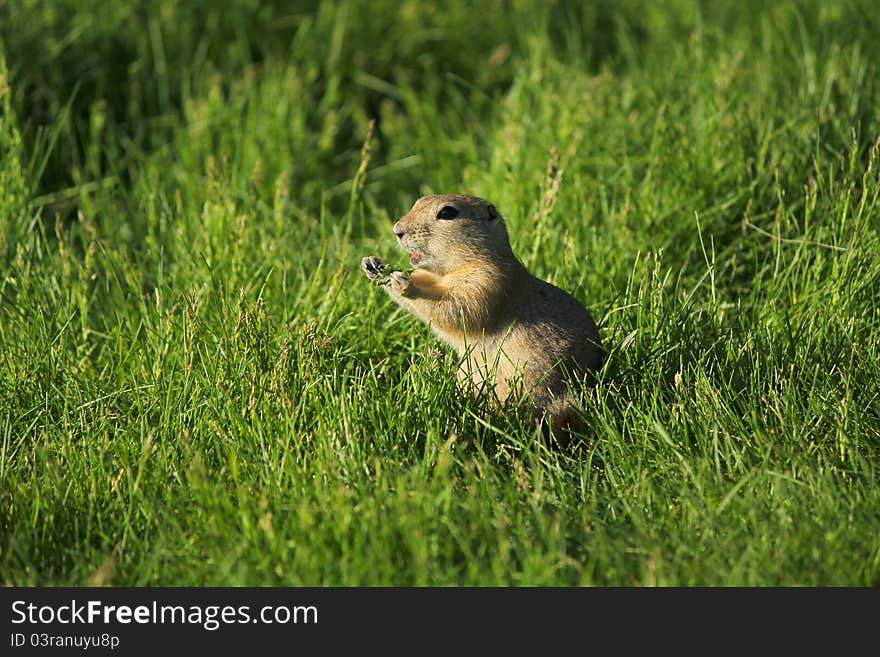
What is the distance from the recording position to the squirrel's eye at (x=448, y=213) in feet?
13.3

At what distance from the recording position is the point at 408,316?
177 inches

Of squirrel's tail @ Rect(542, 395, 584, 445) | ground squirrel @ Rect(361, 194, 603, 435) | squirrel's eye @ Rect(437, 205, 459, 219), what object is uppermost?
squirrel's eye @ Rect(437, 205, 459, 219)

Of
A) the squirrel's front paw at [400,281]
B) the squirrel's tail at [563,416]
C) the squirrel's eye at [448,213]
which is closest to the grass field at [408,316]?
the squirrel's tail at [563,416]

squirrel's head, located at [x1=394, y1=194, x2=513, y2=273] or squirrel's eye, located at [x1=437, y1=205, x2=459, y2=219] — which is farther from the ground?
squirrel's eye, located at [x1=437, y1=205, x2=459, y2=219]

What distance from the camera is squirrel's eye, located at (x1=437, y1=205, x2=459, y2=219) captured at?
4.04 meters

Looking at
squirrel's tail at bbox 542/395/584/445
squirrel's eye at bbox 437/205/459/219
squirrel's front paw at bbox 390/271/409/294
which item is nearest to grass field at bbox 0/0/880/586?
squirrel's tail at bbox 542/395/584/445

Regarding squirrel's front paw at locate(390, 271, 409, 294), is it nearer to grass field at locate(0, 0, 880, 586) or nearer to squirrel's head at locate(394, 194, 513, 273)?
squirrel's head at locate(394, 194, 513, 273)

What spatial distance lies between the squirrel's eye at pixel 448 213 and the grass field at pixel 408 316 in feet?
1.71

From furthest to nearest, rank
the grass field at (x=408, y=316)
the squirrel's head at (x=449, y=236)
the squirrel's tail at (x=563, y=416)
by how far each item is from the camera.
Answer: the squirrel's head at (x=449, y=236) → the squirrel's tail at (x=563, y=416) → the grass field at (x=408, y=316)

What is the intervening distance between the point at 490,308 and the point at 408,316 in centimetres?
67

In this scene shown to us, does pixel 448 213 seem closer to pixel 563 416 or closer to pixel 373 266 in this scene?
pixel 373 266

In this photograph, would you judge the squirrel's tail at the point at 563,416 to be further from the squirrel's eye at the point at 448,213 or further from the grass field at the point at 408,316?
the squirrel's eye at the point at 448,213

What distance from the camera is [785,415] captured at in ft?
11.8

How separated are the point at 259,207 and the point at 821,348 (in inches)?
112
